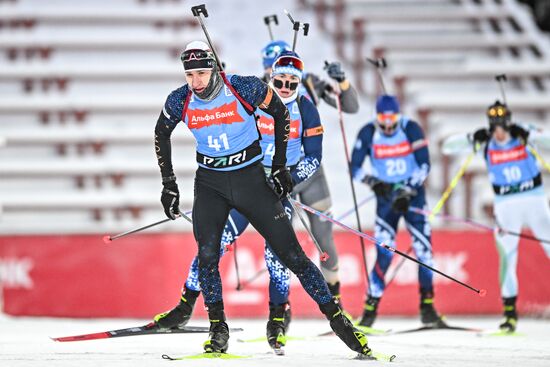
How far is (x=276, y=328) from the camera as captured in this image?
6.80 m

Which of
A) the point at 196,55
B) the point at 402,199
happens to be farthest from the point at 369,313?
the point at 196,55

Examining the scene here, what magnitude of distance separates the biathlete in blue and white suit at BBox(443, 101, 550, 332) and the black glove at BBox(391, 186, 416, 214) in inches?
31.1

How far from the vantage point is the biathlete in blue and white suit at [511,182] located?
883 centimetres

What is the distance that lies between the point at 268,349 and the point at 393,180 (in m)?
2.49

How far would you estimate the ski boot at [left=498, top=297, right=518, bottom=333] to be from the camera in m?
8.70

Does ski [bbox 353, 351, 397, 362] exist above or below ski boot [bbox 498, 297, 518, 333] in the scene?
below

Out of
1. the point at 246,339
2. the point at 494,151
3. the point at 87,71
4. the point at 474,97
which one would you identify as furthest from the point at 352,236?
the point at 87,71

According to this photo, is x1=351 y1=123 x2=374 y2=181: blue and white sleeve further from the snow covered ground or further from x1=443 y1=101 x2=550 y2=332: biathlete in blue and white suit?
the snow covered ground

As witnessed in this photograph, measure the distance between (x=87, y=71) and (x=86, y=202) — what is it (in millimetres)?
2271

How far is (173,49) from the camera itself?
15.0 meters

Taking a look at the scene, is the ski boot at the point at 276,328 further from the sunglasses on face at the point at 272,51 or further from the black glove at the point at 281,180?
the sunglasses on face at the point at 272,51

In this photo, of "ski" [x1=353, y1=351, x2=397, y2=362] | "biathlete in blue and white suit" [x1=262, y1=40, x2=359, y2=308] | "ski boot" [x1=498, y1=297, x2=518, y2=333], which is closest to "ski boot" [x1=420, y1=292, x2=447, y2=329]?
"ski boot" [x1=498, y1=297, x2=518, y2=333]

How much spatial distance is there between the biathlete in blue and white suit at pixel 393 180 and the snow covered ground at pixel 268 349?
46 cm

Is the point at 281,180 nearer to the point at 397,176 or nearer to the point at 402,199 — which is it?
the point at 402,199
